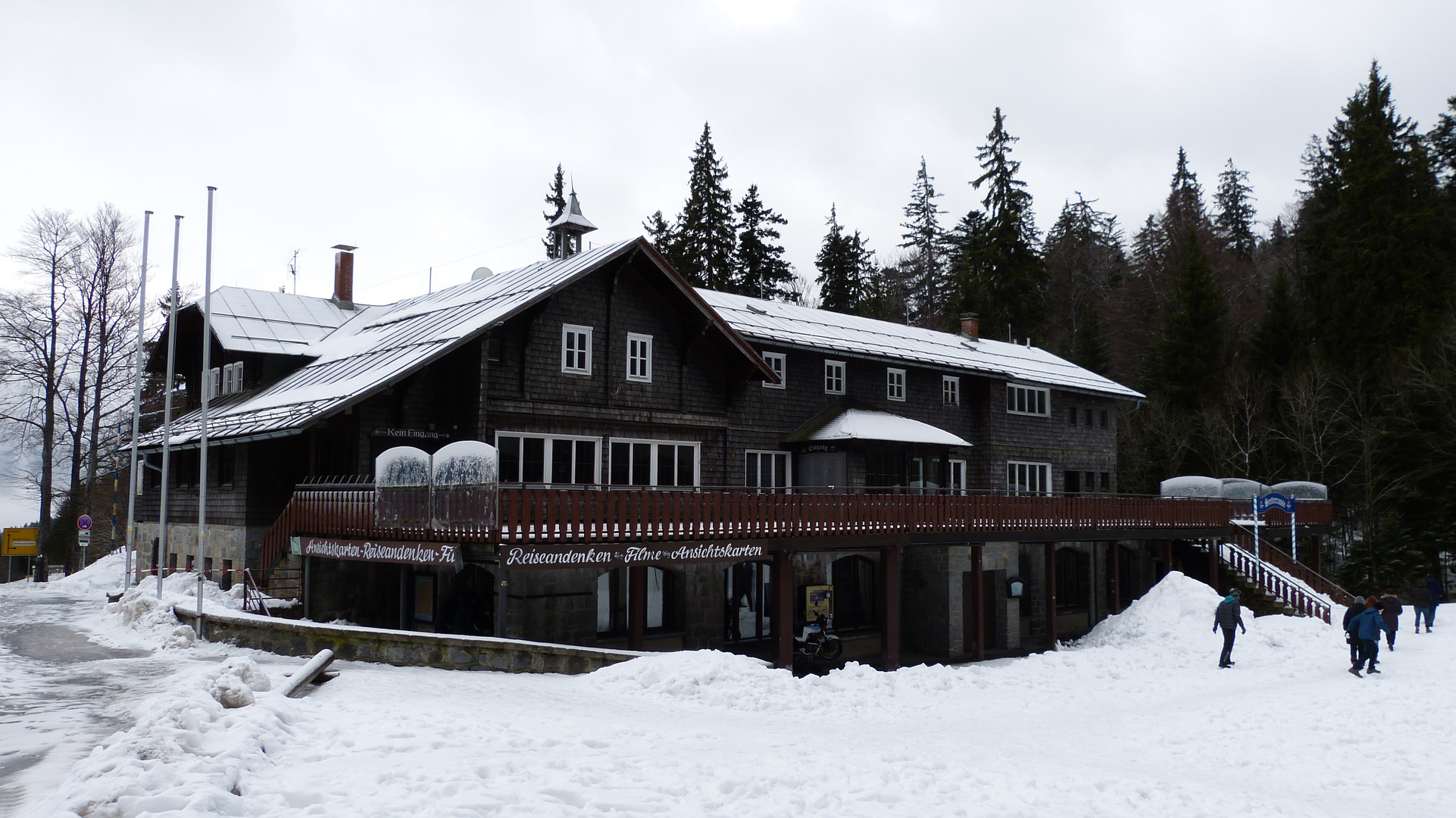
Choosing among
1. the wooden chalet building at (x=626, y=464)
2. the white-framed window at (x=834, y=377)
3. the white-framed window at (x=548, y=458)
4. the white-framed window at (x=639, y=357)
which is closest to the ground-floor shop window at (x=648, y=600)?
the wooden chalet building at (x=626, y=464)

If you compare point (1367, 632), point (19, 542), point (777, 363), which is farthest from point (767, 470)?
point (19, 542)

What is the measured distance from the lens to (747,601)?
27.3 metres

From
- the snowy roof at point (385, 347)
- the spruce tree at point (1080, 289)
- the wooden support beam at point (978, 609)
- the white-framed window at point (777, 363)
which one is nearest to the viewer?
the snowy roof at point (385, 347)

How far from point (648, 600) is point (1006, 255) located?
47681mm

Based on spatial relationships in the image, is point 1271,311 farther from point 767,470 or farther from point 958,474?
point 767,470

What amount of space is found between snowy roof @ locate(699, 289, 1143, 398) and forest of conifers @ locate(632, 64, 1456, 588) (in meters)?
9.57

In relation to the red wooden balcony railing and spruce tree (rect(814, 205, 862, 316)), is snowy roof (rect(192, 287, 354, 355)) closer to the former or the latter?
the red wooden balcony railing

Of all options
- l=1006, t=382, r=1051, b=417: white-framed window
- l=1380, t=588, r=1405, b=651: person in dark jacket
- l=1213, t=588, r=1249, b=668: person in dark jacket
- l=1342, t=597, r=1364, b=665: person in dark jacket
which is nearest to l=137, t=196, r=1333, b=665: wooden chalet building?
l=1006, t=382, r=1051, b=417: white-framed window

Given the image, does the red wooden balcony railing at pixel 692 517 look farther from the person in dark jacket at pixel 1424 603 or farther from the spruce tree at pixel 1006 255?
the spruce tree at pixel 1006 255

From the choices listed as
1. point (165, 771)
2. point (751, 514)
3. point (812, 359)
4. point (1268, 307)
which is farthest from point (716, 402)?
point (1268, 307)

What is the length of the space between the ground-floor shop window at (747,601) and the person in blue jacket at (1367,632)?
42.7ft

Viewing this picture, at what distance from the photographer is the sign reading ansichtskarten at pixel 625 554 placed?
1653 centimetres

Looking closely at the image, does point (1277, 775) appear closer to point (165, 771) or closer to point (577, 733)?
point (577, 733)

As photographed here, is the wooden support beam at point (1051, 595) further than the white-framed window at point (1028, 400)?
No
